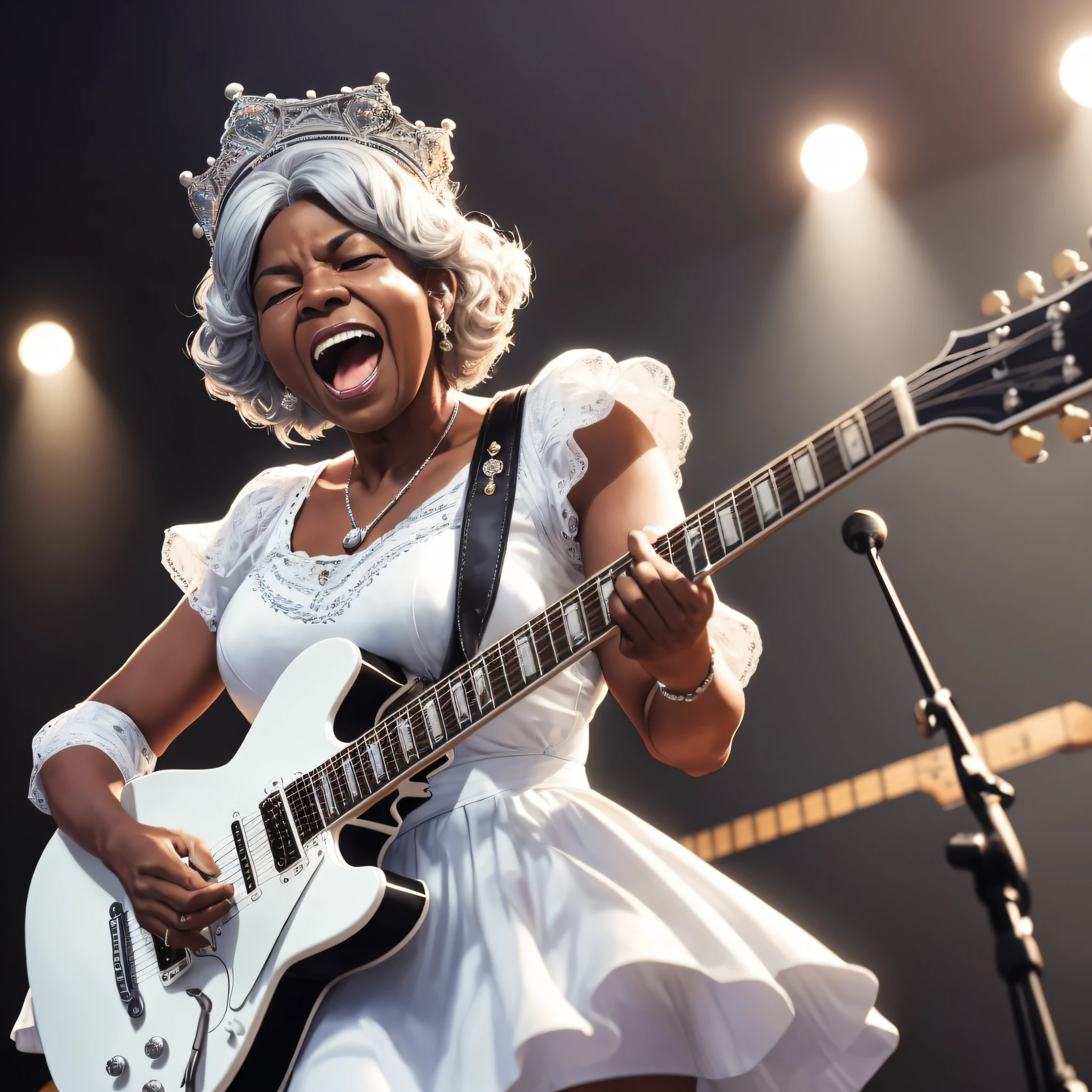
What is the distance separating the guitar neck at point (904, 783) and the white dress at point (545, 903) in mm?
806

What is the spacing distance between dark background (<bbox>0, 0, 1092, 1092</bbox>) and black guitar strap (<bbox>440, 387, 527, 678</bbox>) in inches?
32.6

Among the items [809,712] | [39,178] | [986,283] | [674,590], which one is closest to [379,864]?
[674,590]

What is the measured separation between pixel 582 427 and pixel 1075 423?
61cm

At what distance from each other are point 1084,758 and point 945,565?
0.42 m

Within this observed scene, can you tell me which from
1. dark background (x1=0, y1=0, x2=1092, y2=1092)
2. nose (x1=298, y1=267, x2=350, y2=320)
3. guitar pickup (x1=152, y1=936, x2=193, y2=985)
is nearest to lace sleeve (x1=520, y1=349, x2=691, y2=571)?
nose (x1=298, y1=267, x2=350, y2=320)

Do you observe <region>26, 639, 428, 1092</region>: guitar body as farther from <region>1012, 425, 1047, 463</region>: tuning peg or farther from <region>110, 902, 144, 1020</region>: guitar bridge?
<region>1012, 425, 1047, 463</region>: tuning peg

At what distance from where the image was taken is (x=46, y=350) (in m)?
2.63

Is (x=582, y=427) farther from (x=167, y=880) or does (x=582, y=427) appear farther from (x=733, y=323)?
(x=733, y=323)

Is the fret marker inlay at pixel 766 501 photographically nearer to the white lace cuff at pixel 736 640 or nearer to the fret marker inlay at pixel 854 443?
the fret marker inlay at pixel 854 443

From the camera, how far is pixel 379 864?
121cm

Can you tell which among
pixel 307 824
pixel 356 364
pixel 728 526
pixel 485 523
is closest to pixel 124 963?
pixel 307 824

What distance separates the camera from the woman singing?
1000mm

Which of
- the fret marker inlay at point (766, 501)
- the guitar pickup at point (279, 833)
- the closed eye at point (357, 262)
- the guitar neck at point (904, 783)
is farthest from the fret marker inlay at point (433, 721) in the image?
the guitar neck at point (904, 783)

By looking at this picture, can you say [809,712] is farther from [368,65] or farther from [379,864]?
[368,65]
